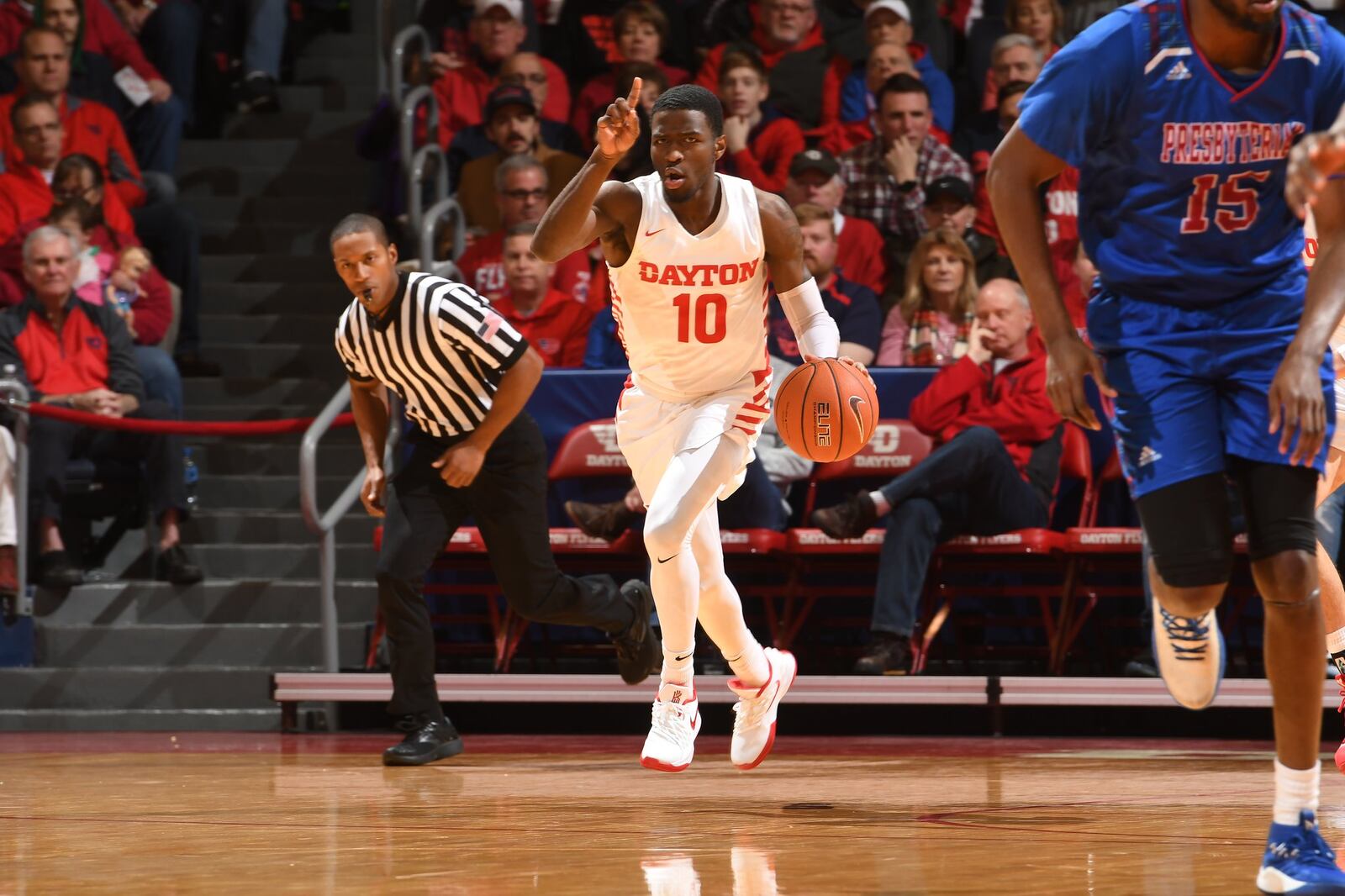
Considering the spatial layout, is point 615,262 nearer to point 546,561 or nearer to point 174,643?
point 546,561

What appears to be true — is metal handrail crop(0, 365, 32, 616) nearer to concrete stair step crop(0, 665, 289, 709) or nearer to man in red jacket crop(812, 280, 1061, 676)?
concrete stair step crop(0, 665, 289, 709)

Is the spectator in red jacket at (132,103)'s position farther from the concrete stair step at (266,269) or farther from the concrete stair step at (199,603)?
the concrete stair step at (199,603)

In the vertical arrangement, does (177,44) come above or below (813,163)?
above

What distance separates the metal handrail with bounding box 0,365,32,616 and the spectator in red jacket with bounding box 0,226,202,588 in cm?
24

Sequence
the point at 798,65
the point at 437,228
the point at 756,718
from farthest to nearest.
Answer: the point at 798,65, the point at 437,228, the point at 756,718

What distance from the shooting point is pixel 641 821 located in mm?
4715

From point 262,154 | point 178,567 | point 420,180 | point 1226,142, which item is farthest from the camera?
point 262,154

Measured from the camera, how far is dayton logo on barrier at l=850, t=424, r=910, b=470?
8.37m

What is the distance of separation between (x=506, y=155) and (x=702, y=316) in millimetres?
5030

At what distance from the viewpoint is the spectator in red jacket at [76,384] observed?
9.11m

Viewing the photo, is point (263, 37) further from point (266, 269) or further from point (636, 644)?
point (636, 644)

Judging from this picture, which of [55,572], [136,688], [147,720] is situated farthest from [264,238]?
[147,720]


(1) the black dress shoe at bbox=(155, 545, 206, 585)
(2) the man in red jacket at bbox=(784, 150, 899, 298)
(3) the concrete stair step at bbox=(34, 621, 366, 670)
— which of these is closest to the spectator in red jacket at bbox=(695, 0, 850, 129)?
(2) the man in red jacket at bbox=(784, 150, 899, 298)

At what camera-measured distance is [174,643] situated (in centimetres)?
905
